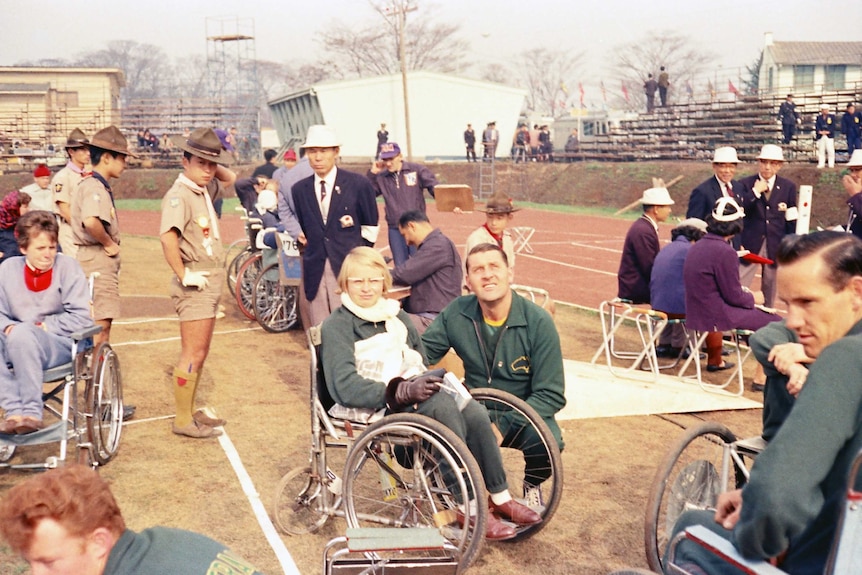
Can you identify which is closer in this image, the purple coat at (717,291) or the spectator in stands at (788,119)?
the purple coat at (717,291)

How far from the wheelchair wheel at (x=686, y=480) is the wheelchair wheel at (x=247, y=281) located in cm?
698

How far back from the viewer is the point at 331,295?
739 centimetres

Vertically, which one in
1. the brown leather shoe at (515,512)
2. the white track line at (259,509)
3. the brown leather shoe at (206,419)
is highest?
the brown leather shoe at (515,512)

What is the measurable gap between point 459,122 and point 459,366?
39385mm

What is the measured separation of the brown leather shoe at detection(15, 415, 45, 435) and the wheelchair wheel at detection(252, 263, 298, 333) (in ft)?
15.8

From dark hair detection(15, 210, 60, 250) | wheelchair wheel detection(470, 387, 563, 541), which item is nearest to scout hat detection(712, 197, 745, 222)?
wheelchair wheel detection(470, 387, 563, 541)

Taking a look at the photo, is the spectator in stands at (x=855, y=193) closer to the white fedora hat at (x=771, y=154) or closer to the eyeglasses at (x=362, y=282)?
the white fedora hat at (x=771, y=154)


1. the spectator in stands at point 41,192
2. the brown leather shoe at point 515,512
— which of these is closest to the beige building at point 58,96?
the spectator in stands at point 41,192

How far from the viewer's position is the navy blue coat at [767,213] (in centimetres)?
959

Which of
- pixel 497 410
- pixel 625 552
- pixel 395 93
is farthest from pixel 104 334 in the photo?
pixel 395 93

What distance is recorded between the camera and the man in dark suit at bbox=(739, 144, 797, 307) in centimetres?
959

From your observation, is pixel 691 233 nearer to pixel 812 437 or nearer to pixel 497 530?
pixel 497 530

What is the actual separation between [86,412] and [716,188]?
20.5 ft

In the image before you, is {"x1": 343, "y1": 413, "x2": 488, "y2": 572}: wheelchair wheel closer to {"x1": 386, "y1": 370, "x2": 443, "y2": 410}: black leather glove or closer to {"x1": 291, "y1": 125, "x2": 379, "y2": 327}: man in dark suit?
{"x1": 386, "y1": 370, "x2": 443, "y2": 410}: black leather glove
